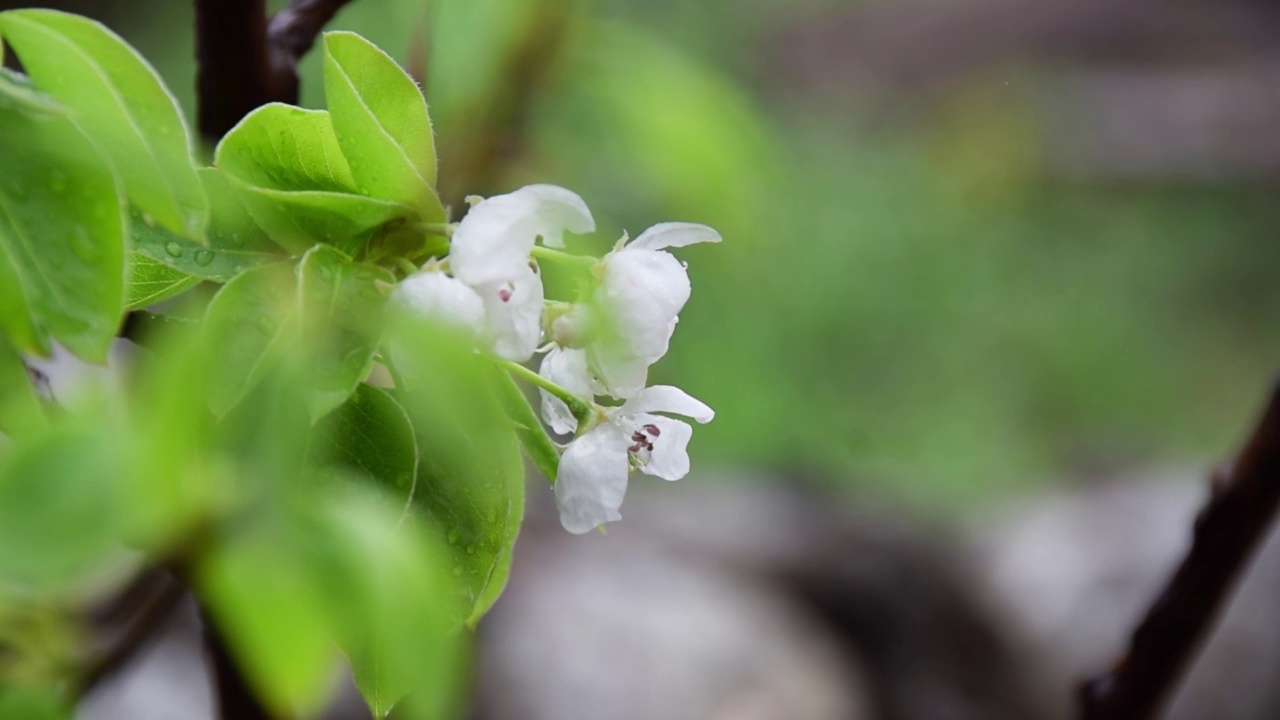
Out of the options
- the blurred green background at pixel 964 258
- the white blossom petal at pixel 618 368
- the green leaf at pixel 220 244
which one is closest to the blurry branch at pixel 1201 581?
the white blossom petal at pixel 618 368

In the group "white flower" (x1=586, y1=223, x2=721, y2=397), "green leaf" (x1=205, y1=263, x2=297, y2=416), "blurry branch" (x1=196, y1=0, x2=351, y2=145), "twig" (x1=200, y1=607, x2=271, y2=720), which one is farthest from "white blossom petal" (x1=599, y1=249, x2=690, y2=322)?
"twig" (x1=200, y1=607, x2=271, y2=720)

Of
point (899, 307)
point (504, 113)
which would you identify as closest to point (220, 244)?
point (504, 113)

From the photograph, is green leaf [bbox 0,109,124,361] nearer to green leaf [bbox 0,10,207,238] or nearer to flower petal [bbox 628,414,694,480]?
green leaf [bbox 0,10,207,238]

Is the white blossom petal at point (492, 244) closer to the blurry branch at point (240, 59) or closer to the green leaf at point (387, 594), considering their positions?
the green leaf at point (387, 594)

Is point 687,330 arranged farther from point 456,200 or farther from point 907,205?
point 456,200

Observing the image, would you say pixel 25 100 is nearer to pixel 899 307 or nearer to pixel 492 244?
pixel 492 244

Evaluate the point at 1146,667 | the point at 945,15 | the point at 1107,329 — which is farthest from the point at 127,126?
the point at 945,15
